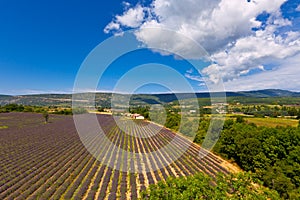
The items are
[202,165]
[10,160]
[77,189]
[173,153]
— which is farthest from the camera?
[173,153]

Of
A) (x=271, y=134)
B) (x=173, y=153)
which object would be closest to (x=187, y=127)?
(x=173, y=153)

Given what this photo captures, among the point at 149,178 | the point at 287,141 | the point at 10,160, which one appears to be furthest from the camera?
the point at 10,160

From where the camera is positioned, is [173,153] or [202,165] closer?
[202,165]

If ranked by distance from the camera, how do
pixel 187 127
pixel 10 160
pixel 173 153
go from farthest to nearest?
1. pixel 187 127
2. pixel 173 153
3. pixel 10 160

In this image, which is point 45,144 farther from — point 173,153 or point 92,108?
point 92,108

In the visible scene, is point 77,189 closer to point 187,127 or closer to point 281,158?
point 281,158

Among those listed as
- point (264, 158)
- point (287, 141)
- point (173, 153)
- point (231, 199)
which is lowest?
point (173, 153)

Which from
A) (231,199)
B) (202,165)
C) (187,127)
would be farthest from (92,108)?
(231,199)

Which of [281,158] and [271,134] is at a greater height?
[271,134]

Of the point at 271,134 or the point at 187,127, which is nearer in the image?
the point at 271,134
